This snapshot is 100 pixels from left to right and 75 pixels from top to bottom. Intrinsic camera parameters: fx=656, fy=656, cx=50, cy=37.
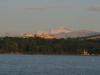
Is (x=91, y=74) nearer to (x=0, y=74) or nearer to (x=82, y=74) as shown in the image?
(x=82, y=74)

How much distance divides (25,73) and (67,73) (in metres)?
6.41

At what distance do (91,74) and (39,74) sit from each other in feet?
24.7

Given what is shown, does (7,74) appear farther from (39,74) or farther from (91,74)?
(91,74)

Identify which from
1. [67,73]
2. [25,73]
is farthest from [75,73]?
[25,73]

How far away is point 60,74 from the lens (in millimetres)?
92438

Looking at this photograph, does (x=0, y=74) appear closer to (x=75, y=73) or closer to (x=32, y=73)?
(x=32, y=73)

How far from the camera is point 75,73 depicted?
312 feet

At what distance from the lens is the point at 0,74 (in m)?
90.2

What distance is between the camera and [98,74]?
9250cm

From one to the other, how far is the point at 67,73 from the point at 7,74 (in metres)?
9.64

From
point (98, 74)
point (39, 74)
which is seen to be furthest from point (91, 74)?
point (39, 74)

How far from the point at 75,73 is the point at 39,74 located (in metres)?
6.23

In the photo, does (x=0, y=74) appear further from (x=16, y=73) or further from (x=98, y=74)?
(x=98, y=74)

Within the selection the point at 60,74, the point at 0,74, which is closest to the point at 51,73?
the point at 60,74
